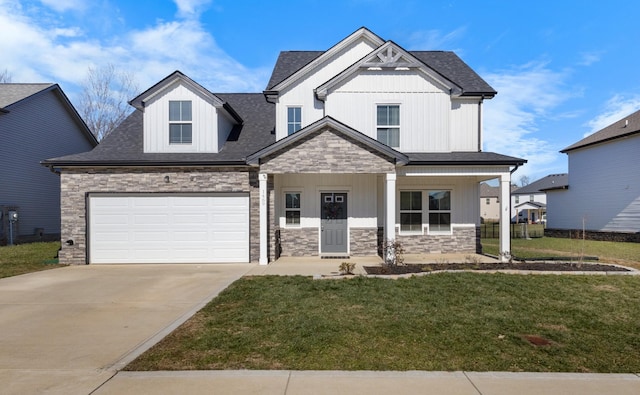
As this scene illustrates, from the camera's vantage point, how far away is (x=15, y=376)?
4164 mm

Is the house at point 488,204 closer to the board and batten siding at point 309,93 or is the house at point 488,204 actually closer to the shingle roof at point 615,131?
the shingle roof at point 615,131

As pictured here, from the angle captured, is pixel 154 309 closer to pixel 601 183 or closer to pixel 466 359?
pixel 466 359

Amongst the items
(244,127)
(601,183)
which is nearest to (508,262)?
(244,127)

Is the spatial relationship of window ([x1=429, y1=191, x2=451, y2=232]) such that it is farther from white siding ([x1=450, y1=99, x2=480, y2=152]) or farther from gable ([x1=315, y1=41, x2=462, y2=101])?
gable ([x1=315, y1=41, x2=462, y2=101])

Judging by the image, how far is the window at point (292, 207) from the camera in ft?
44.7

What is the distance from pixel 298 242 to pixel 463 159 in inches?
260

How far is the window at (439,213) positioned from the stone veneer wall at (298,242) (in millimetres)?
4700

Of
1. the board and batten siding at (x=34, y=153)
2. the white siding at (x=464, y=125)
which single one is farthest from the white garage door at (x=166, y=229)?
the board and batten siding at (x=34, y=153)

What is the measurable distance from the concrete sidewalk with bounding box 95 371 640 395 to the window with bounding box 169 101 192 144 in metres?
10.5

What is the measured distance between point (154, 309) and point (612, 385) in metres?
7.08

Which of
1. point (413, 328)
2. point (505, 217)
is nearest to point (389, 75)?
point (505, 217)

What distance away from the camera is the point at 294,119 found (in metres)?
14.1

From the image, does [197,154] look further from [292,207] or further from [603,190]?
[603,190]

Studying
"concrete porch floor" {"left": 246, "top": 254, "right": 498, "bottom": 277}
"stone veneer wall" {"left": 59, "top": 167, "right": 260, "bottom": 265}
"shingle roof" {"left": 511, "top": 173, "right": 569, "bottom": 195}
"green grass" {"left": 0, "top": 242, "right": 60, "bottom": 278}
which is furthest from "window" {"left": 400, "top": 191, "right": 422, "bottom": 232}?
"shingle roof" {"left": 511, "top": 173, "right": 569, "bottom": 195}
